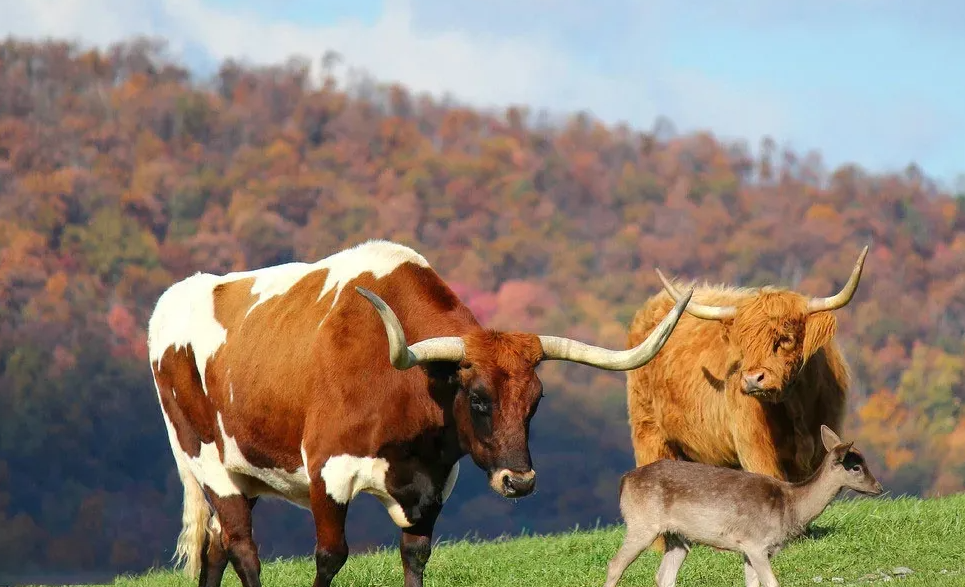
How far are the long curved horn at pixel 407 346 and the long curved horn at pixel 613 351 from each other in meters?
0.51

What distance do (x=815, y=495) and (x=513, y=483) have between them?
193 centimetres

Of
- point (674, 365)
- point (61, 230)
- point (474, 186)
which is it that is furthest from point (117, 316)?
point (674, 365)

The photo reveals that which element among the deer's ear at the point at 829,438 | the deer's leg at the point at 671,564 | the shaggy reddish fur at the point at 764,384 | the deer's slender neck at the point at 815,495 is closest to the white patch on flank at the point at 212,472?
the deer's leg at the point at 671,564

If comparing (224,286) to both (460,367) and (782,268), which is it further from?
(782,268)

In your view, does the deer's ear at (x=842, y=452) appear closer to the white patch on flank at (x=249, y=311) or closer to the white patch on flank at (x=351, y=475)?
the white patch on flank at (x=249, y=311)

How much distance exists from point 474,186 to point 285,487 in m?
104

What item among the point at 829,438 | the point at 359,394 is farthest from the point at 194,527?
the point at 829,438

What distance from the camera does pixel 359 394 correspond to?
7.52 meters

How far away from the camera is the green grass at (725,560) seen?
30.2 ft

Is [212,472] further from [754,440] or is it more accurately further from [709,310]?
[709,310]

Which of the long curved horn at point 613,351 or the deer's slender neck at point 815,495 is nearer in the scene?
the long curved horn at point 613,351

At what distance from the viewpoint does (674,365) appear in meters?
12.2

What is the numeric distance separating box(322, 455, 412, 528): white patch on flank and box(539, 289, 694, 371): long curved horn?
108 cm

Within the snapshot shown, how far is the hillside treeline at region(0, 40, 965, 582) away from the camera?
72000 mm
